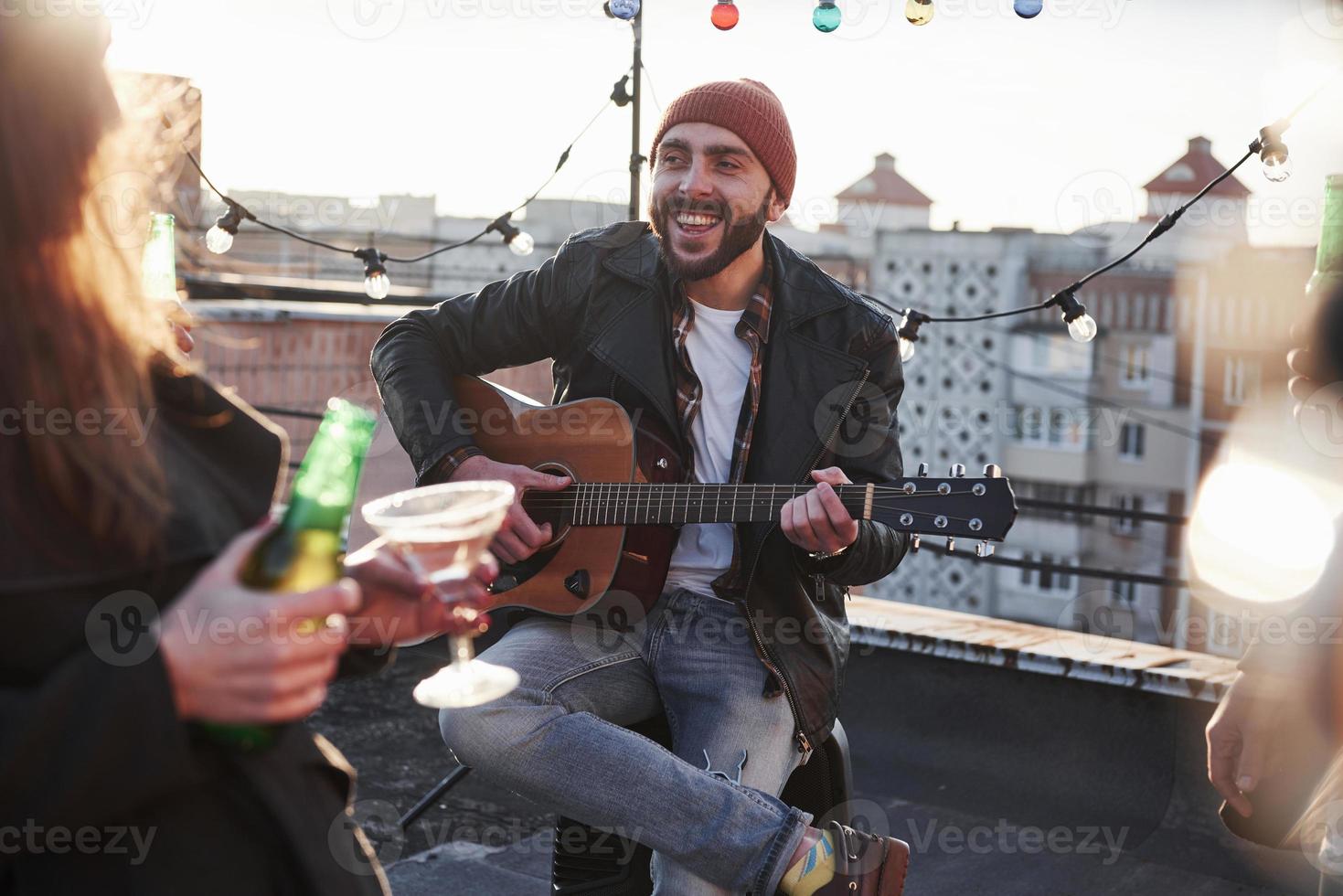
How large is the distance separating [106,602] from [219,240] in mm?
3277

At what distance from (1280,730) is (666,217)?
1.87 meters

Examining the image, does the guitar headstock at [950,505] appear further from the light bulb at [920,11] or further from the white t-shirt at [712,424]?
the light bulb at [920,11]

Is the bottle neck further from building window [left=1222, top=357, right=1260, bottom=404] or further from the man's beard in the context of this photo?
building window [left=1222, top=357, right=1260, bottom=404]

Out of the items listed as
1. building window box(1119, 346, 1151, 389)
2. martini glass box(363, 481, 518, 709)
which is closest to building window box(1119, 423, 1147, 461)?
building window box(1119, 346, 1151, 389)

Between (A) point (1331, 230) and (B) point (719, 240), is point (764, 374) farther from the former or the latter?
(A) point (1331, 230)

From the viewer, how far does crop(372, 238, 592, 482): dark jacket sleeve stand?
310 centimetres

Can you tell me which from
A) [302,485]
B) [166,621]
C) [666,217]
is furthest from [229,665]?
[666,217]

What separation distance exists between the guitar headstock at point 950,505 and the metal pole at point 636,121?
80.3 inches

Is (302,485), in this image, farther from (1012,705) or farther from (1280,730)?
(1012,705)

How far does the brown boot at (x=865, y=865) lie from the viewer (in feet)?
7.55

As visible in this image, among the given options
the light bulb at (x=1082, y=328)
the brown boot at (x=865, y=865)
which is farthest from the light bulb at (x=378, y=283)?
the brown boot at (x=865, y=865)

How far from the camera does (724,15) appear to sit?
3.77 metres
